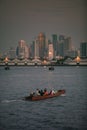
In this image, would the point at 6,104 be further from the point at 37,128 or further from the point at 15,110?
the point at 37,128

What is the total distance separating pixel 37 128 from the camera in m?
25.1

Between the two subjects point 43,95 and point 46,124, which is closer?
point 46,124

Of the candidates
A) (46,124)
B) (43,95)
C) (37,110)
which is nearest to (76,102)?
(43,95)

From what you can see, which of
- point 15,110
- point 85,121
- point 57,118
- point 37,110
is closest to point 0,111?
Result: point 15,110

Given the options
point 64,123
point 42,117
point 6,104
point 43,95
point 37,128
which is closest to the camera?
point 37,128

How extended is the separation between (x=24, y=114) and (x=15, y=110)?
7.01ft

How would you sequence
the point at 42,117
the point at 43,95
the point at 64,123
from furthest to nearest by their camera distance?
the point at 43,95
the point at 42,117
the point at 64,123

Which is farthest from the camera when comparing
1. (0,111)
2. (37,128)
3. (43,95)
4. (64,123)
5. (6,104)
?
(43,95)

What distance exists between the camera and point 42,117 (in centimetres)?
2872

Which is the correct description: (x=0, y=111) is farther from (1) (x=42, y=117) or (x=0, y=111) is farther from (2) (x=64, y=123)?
(2) (x=64, y=123)

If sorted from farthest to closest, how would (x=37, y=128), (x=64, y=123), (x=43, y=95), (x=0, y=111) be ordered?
(x=43, y=95) → (x=0, y=111) → (x=64, y=123) → (x=37, y=128)

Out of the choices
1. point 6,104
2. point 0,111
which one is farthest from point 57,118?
point 6,104

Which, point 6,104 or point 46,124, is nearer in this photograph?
point 46,124

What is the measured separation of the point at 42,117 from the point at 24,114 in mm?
1921
